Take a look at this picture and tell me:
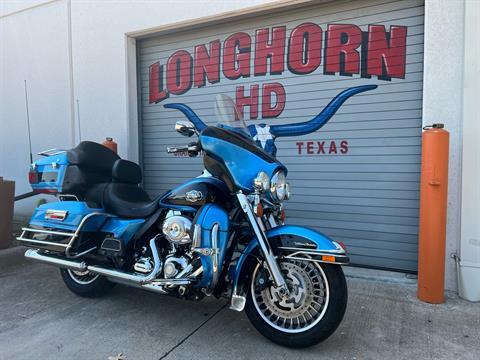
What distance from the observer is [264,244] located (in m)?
2.73

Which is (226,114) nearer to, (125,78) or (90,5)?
(125,78)

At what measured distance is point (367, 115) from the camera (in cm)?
464

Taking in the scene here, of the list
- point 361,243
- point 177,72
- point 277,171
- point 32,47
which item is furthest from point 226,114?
point 32,47

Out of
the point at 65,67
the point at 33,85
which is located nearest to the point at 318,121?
the point at 65,67

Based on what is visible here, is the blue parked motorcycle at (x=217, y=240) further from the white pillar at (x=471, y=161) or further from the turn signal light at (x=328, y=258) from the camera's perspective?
the white pillar at (x=471, y=161)

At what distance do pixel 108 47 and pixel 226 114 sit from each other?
3939 millimetres

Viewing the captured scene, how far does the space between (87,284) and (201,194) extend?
1.68m

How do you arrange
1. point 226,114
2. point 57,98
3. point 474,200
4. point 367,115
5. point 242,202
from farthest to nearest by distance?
point 57,98, point 367,115, point 474,200, point 226,114, point 242,202

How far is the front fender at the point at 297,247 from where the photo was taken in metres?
2.64

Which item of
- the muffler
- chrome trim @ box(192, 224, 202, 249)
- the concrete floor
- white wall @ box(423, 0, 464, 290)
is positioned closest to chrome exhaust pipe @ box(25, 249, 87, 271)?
the muffler

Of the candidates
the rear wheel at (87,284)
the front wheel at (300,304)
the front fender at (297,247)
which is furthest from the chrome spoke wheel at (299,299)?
the rear wheel at (87,284)

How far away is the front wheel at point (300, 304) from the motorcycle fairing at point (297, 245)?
11 cm

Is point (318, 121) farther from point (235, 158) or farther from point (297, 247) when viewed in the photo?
point (297, 247)

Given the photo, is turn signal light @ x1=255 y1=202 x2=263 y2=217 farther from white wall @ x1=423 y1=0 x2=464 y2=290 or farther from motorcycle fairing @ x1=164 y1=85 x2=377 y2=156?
white wall @ x1=423 y1=0 x2=464 y2=290
